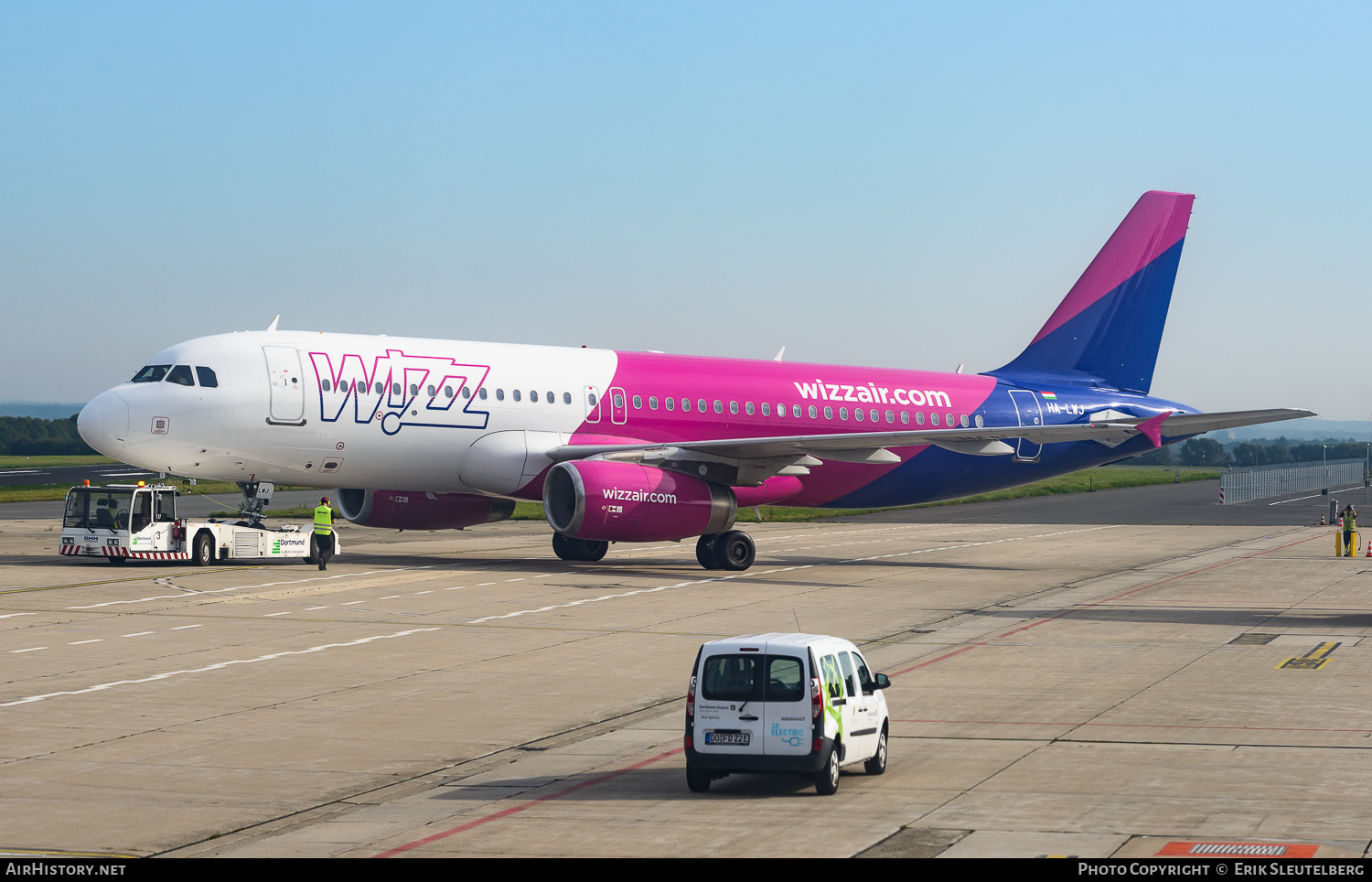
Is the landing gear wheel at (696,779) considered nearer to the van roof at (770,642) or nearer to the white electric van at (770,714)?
the white electric van at (770,714)

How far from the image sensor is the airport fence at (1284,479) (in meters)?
84.4

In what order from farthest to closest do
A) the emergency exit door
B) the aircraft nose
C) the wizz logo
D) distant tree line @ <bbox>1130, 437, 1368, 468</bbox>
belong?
distant tree line @ <bbox>1130, 437, 1368, 468</bbox>, the emergency exit door, the wizz logo, the aircraft nose

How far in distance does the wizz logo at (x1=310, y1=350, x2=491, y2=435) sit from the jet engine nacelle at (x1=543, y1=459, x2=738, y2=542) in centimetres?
298

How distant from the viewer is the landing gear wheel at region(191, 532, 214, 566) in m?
36.4

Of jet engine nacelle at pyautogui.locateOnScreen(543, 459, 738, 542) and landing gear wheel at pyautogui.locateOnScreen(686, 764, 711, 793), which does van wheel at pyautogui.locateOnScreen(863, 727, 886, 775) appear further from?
jet engine nacelle at pyautogui.locateOnScreen(543, 459, 738, 542)

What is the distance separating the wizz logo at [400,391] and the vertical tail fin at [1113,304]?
58.8 ft

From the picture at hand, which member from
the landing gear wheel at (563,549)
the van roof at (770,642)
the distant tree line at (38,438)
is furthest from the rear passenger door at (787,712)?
the distant tree line at (38,438)

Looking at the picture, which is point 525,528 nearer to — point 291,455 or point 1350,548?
point 291,455

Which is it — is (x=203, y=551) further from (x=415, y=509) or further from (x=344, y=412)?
(x=344, y=412)

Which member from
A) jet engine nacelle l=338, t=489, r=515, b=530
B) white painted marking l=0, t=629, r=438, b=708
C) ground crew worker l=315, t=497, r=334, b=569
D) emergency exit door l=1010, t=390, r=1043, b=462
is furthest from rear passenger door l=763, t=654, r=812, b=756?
emergency exit door l=1010, t=390, r=1043, b=462

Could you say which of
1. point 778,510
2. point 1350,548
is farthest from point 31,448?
point 1350,548

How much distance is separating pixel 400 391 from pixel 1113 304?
23.3 m

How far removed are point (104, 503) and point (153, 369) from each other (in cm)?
465

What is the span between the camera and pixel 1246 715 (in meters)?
17.7
